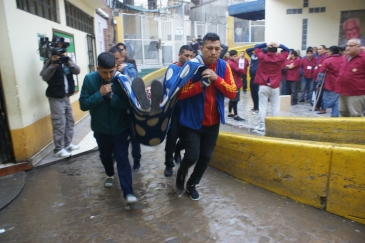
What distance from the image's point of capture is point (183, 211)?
334 centimetres

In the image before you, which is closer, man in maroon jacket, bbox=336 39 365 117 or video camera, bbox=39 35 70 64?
video camera, bbox=39 35 70 64

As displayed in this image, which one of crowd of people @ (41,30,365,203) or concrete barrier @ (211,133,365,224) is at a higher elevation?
crowd of people @ (41,30,365,203)

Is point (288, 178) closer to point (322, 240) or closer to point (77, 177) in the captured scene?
point (322, 240)

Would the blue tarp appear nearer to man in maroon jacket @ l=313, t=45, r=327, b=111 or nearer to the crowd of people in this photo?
man in maroon jacket @ l=313, t=45, r=327, b=111

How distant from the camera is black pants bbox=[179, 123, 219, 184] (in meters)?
3.33

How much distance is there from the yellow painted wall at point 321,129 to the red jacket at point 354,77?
1.63 m

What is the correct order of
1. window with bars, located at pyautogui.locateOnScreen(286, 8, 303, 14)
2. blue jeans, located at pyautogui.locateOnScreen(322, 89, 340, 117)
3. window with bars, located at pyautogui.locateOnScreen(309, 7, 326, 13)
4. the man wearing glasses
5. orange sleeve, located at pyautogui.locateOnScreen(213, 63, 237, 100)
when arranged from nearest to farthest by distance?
orange sleeve, located at pyautogui.locateOnScreen(213, 63, 237, 100) < blue jeans, located at pyautogui.locateOnScreen(322, 89, 340, 117) < the man wearing glasses < window with bars, located at pyautogui.locateOnScreen(309, 7, 326, 13) < window with bars, located at pyautogui.locateOnScreen(286, 8, 303, 14)

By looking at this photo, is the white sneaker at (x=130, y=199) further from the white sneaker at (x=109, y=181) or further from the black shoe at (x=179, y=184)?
the white sneaker at (x=109, y=181)

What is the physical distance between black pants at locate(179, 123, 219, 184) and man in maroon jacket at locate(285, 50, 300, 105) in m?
7.04

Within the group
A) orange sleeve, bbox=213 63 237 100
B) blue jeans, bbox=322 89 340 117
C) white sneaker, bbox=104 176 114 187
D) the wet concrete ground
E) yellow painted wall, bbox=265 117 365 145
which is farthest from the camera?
blue jeans, bbox=322 89 340 117

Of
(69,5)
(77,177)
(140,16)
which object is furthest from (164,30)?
(77,177)

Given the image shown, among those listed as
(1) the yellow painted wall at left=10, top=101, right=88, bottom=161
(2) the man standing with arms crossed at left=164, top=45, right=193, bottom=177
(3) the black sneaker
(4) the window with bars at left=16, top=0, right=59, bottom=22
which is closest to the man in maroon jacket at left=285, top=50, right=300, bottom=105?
(2) the man standing with arms crossed at left=164, top=45, right=193, bottom=177

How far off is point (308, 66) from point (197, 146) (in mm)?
7793

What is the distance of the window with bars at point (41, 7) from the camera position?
4680 millimetres
